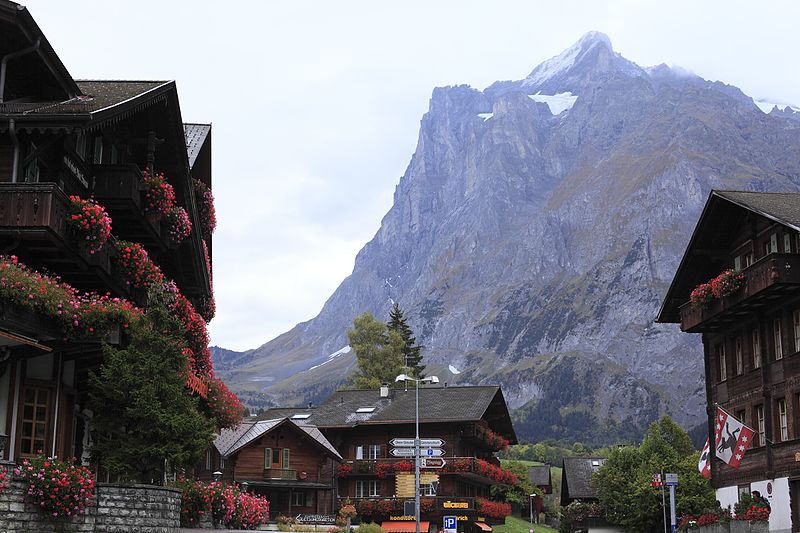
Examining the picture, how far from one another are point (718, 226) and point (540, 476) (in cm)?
10261

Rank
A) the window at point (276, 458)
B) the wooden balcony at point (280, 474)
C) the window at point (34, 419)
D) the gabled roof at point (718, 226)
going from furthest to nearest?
the window at point (276, 458) → the wooden balcony at point (280, 474) → the gabled roof at point (718, 226) → the window at point (34, 419)

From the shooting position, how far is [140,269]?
80.0 ft

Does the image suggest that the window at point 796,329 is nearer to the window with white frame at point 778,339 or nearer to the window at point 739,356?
the window with white frame at point 778,339

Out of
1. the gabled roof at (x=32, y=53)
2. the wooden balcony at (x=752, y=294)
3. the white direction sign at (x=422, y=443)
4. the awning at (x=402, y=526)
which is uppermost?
the gabled roof at (x=32, y=53)

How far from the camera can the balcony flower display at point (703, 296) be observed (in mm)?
35688

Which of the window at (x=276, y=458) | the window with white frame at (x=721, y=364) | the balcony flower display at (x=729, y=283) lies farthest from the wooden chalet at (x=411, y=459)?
the balcony flower display at (x=729, y=283)

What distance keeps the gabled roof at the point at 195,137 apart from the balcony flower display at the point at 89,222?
38.2 feet

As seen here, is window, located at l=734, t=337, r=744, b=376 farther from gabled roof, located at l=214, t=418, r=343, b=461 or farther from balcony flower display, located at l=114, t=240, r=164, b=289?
gabled roof, located at l=214, t=418, r=343, b=461

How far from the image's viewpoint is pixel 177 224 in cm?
2745

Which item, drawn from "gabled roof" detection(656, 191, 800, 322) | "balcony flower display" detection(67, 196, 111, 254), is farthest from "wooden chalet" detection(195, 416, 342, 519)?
"balcony flower display" detection(67, 196, 111, 254)

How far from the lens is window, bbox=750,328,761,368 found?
115 ft

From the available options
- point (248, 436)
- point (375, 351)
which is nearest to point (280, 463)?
point (248, 436)

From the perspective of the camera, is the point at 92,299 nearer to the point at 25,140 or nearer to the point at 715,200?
the point at 25,140

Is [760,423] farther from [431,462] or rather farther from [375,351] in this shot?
[375,351]
